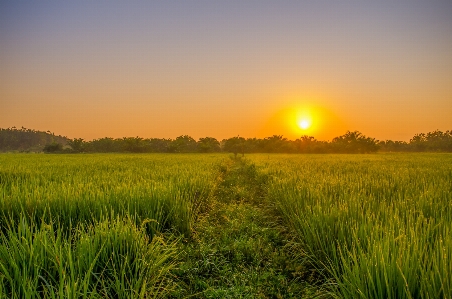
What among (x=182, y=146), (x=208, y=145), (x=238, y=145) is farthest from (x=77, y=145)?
(x=238, y=145)

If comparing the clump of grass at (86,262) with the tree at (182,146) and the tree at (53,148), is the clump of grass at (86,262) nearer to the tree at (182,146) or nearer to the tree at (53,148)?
the tree at (182,146)

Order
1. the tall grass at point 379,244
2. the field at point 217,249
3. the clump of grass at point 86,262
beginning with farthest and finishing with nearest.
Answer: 1. the clump of grass at point 86,262
2. the field at point 217,249
3. the tall grass at point 379,244

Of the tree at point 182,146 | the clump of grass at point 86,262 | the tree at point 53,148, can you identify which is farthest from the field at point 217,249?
the tree at point 53,148

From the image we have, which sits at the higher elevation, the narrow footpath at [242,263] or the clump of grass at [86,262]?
the clump of grass at [86,262]

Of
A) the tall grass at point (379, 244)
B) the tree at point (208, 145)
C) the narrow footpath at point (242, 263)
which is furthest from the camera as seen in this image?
the tree at point (208, 145)

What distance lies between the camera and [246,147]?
8344 cm

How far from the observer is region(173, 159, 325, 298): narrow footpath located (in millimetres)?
2879

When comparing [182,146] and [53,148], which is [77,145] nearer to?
[53,148]

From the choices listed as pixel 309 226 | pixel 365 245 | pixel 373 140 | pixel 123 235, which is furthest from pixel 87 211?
pixel 373 140

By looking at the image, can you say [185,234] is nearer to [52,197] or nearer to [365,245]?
[52,197]

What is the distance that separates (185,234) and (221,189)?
516 centimetres

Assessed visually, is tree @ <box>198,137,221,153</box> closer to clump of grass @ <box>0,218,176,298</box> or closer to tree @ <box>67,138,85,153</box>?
tree @ <box>67,138,85,153</box>

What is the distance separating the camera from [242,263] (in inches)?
140

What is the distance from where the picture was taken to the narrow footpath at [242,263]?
2879 mm
